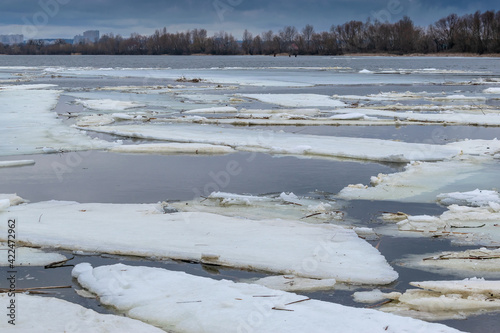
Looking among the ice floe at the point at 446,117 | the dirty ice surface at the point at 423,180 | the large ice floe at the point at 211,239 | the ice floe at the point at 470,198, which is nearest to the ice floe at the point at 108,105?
the ice floe at the point at 446,117

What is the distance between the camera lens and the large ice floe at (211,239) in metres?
4.18

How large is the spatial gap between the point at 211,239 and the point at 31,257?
129cm

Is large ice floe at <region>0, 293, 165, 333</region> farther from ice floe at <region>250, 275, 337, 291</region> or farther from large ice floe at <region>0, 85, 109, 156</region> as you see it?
large ice floe at <region>0, 85, 109, 156</region>

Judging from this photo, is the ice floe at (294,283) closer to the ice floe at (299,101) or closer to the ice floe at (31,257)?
the ice floe at (31,257)

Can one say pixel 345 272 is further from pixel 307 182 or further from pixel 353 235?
pixel 307 182

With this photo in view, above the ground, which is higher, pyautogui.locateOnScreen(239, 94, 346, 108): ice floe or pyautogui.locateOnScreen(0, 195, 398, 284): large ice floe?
pyautogui.locateOnScreen(239, 94, 346, 108): ice floe

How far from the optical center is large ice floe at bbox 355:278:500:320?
3.53m

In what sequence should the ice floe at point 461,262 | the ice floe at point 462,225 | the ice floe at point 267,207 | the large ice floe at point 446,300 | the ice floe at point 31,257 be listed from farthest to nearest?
the ice floe at point 267,207
the ice floe at point 462,225
the ice floe at point 31,257
the ice floe at point 461,262
the large ice floe at point 446,300

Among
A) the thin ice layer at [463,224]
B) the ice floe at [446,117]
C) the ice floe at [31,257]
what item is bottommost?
the thin ice layer at [463,224]

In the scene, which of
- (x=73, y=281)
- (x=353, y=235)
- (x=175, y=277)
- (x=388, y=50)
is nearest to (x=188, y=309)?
(x=175, y=277)

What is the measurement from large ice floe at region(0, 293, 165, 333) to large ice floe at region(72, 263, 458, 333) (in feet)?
0.48

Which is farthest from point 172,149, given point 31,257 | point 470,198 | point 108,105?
point 108,105

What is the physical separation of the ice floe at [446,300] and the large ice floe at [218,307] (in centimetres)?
27

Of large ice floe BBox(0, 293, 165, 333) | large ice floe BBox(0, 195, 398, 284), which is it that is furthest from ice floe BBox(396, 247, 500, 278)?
large ice floe BBox(0, 293, 165, 333)
